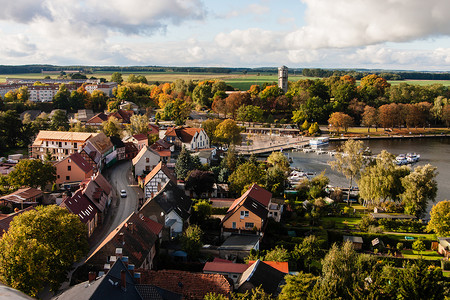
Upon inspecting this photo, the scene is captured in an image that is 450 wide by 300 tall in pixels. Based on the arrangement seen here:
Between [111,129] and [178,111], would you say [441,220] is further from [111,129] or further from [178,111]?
[178,111]

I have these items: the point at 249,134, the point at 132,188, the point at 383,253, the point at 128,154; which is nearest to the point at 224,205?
the point at 132,188

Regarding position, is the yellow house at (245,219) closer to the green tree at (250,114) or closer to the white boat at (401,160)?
the white boat at (401,160)

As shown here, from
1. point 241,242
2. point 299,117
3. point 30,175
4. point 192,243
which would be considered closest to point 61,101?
point 299,117

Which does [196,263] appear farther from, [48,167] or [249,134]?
[249,134]

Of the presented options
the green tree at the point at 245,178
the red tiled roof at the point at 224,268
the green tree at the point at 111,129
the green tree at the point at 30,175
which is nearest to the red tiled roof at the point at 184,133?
the green tree at the point at 111,129

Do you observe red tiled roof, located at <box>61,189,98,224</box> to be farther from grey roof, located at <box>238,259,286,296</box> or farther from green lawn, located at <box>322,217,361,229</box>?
green lawn, located at <box>322,217,361,229</box>

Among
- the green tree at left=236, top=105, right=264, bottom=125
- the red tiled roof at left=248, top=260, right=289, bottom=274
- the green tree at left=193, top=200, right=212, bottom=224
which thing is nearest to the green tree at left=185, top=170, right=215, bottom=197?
the green tree at left=193, top=200, right=212, bottom=224
